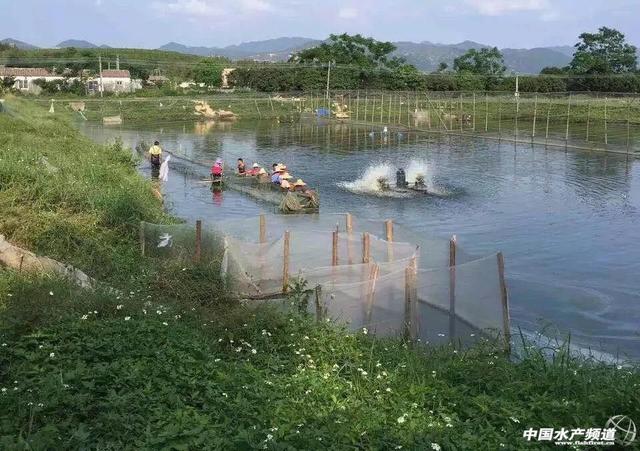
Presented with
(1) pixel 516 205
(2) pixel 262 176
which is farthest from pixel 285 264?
(2) pixel 262 176

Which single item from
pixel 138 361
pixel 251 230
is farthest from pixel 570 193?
pixel 138 361

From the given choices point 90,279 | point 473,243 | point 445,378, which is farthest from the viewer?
point 473,243

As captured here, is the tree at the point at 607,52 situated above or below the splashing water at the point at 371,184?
above

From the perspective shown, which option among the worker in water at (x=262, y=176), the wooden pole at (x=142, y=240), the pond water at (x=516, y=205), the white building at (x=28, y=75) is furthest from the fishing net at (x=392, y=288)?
the white building at (x=28, y=75)

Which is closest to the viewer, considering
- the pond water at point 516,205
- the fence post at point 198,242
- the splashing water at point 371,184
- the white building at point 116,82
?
the fence post at point 198,242

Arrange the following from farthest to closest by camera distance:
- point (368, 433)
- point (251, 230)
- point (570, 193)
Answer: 1. point (570, 193)
2. point (251, 230)
3. point (368, 433)

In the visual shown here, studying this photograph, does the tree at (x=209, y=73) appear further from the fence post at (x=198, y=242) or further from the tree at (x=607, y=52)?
the fence post at (x=198, y=242)

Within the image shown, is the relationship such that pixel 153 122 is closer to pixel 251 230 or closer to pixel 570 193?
pixel 570 193

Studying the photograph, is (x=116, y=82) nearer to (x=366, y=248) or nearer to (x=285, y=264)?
(x=366, y=248)

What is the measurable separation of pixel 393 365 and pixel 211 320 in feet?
8.37

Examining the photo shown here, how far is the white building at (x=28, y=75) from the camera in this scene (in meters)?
86.3

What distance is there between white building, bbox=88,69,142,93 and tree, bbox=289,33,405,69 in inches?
1001

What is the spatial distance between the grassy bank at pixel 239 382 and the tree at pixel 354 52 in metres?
86.0

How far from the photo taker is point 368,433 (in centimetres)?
525
